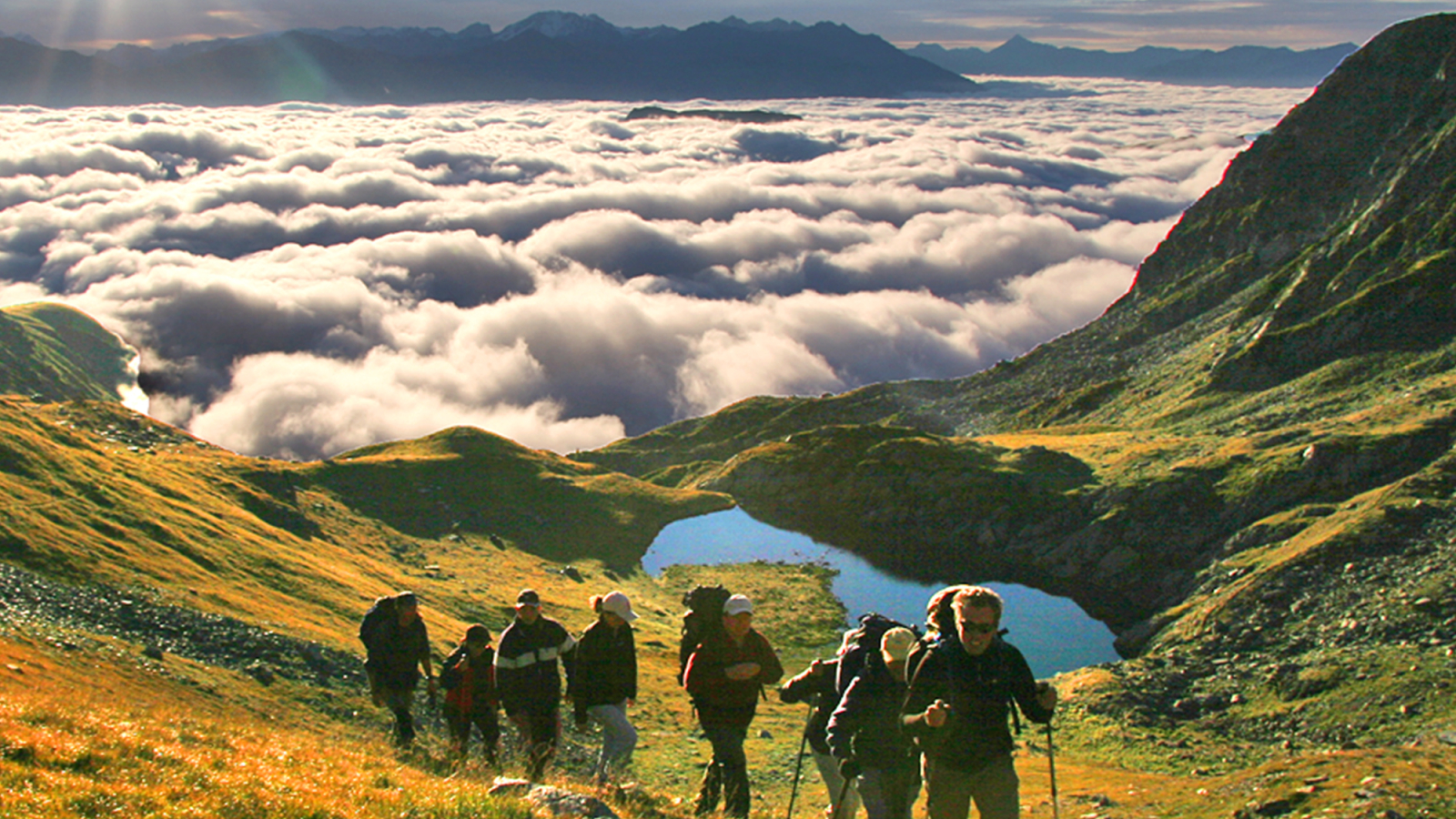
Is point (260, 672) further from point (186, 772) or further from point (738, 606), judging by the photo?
point (738, 606)

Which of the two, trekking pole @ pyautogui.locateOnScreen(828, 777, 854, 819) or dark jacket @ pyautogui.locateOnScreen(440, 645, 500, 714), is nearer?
trekking pole @ pyautogui.locateOnScreen(828, 777, 854, 819)

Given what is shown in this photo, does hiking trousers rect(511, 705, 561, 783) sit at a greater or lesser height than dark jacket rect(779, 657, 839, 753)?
lesser

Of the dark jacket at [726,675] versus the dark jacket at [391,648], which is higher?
the dark jacket at [726,675]

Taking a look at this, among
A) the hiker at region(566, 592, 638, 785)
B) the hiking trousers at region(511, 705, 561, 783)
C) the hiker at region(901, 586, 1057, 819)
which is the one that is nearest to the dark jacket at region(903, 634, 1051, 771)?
the hiker at region(901, 586, 1057, 819)

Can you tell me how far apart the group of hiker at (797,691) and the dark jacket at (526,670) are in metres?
0.02

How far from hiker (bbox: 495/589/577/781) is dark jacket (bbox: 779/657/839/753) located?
431 cm

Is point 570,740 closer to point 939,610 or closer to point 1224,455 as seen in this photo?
point 939,610

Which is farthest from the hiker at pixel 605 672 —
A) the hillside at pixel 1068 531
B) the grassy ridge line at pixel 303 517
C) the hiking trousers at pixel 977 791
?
the grassy ridge line at pixel 303 517

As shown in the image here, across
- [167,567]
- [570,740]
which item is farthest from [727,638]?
[167,567]

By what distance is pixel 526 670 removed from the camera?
15977 mm

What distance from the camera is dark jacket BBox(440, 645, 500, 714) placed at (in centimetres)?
1741

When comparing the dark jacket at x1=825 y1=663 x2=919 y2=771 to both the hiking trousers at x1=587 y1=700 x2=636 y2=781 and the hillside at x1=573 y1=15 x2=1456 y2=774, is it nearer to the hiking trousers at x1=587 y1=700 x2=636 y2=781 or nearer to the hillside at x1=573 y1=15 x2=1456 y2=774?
the hiking trousers at x1=587 y1=700 x2=636 y2=781

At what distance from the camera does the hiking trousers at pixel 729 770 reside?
15.2 metres

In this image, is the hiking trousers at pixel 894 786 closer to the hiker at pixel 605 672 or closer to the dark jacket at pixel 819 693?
the dark jacket at pixel 819 693
